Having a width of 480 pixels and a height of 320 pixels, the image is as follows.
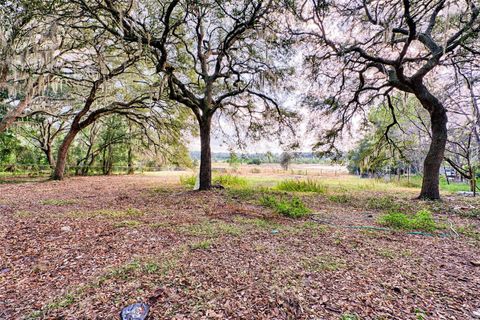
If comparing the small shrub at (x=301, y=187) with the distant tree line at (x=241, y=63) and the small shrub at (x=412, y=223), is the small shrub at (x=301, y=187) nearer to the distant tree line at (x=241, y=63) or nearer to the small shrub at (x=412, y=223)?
the distant tree line at (x=241, y=63)

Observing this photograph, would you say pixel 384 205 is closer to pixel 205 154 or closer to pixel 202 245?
pixel 202 245

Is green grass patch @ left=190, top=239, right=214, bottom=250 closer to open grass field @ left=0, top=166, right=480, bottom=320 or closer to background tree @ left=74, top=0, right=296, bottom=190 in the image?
open grass field @ left=0, top=166, right=480, bottom=320

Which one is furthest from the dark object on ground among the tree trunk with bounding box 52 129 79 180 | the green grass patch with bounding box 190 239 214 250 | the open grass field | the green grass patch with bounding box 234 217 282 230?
the tree trunk with bounding box 52 129 79 180

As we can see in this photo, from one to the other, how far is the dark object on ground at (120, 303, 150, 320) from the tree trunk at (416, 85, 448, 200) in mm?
6518

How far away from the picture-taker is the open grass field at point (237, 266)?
1.40 m

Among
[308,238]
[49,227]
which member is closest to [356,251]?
[308,238]

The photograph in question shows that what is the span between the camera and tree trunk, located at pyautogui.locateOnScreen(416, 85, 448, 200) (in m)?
5.27

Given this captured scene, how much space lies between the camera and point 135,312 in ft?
4.43

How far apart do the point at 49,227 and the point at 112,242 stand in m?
1.17

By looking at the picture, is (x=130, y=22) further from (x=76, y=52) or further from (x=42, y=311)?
(x=42, y=311)

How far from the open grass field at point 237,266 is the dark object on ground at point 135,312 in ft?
0.17

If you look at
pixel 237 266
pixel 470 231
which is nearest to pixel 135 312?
pixel 237 266

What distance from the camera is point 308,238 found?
267 centimetres

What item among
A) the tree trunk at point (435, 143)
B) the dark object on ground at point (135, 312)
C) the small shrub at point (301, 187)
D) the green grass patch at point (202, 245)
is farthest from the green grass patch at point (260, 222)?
the tree trunk at point (435, 143)
